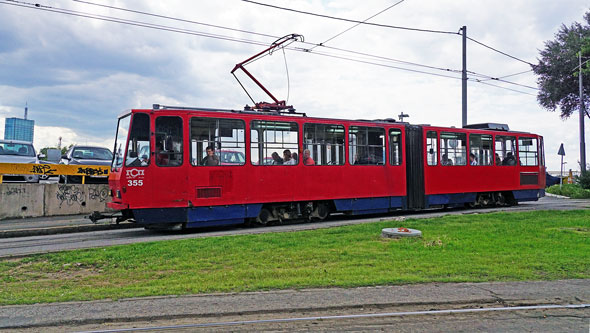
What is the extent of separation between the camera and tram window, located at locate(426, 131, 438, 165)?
17.1 metres

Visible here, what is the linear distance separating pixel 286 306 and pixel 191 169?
746 cm

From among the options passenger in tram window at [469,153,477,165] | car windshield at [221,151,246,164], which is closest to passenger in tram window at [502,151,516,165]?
passenger in tram window at [469,153,477,165]

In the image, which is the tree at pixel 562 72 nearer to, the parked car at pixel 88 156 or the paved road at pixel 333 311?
the parked car at pixel 88 156

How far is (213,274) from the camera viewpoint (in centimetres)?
701

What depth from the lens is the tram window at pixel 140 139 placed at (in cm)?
1188

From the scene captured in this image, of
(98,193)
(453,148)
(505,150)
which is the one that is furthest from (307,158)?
(505,150)

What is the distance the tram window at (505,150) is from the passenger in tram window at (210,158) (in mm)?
11841

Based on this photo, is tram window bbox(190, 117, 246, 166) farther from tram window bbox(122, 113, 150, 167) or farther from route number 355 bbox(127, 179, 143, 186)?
route number 355 bbox(127, 179, 143, 186)

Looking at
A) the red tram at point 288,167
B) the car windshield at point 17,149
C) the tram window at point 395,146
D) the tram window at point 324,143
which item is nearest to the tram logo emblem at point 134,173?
the red tram at point 288,167

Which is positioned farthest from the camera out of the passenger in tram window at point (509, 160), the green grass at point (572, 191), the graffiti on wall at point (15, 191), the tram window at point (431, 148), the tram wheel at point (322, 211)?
the green grass at point (572, 191)

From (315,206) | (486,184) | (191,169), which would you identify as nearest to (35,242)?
(191,169)

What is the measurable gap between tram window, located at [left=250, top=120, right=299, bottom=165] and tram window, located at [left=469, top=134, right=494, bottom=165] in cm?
795

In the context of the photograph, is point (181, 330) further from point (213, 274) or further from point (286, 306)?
point (213, 274)

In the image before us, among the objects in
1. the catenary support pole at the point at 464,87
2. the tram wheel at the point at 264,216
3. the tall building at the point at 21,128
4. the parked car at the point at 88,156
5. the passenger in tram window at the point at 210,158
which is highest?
the tall building at the point at 21,128
